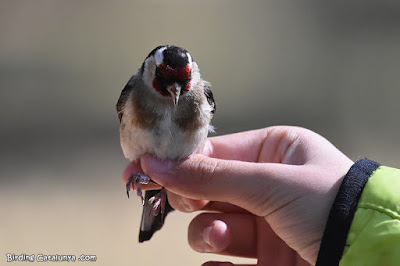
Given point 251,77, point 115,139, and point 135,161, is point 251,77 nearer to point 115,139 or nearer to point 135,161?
point 115,139

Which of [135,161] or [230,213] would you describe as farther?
[230,213]

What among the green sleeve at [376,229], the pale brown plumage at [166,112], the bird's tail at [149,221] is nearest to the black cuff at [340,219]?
the green sleeve at [376,229]

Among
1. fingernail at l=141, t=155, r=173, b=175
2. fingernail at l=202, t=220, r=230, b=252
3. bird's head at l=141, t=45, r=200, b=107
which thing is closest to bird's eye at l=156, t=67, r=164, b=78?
bird's head at l=141, t=45, r=200, b=107

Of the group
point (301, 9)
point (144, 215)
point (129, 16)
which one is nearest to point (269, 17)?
point (301, 9)

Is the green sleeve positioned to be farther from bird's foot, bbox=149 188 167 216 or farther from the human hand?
bird's foot, bbox=149 188 167 216

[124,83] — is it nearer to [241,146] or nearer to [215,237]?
[241,146]

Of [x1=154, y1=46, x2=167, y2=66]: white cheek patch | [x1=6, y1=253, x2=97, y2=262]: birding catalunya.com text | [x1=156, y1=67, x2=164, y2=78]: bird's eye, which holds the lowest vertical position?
[x1=6, y1=253, x2=97, y2=262]: birding catalunya.com text

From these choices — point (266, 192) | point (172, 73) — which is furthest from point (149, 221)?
point (266, 192)
